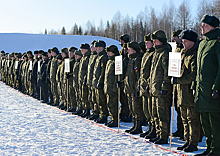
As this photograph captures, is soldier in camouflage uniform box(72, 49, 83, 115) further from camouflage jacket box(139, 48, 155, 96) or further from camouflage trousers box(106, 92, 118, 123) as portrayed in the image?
camouflage jacket box(139, 48, 155, 96)

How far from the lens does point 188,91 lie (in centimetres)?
541

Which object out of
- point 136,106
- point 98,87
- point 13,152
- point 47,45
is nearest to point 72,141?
point 13,152

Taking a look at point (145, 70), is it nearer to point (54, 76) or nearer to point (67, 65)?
point (67, 65)

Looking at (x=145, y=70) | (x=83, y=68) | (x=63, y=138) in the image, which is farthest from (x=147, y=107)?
(x=83, y=68)

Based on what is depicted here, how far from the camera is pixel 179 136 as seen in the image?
21.6 ft

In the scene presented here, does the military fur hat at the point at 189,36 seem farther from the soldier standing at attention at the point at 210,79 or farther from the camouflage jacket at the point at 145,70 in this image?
the camouflage jacket at the point at 145,70

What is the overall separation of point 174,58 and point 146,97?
1358mm

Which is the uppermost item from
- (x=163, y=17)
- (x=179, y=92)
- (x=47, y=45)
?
(x=163, y=17)

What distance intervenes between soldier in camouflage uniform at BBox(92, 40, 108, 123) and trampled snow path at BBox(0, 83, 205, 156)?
1.60 ft

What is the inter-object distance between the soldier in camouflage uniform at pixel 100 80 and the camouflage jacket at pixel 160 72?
244cm

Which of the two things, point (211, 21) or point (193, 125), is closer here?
point (211, 21)

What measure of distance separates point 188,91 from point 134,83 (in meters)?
1.69

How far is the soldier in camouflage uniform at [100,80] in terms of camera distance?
26.9ft

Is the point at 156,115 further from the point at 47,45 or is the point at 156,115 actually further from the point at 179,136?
the point at 47,45
